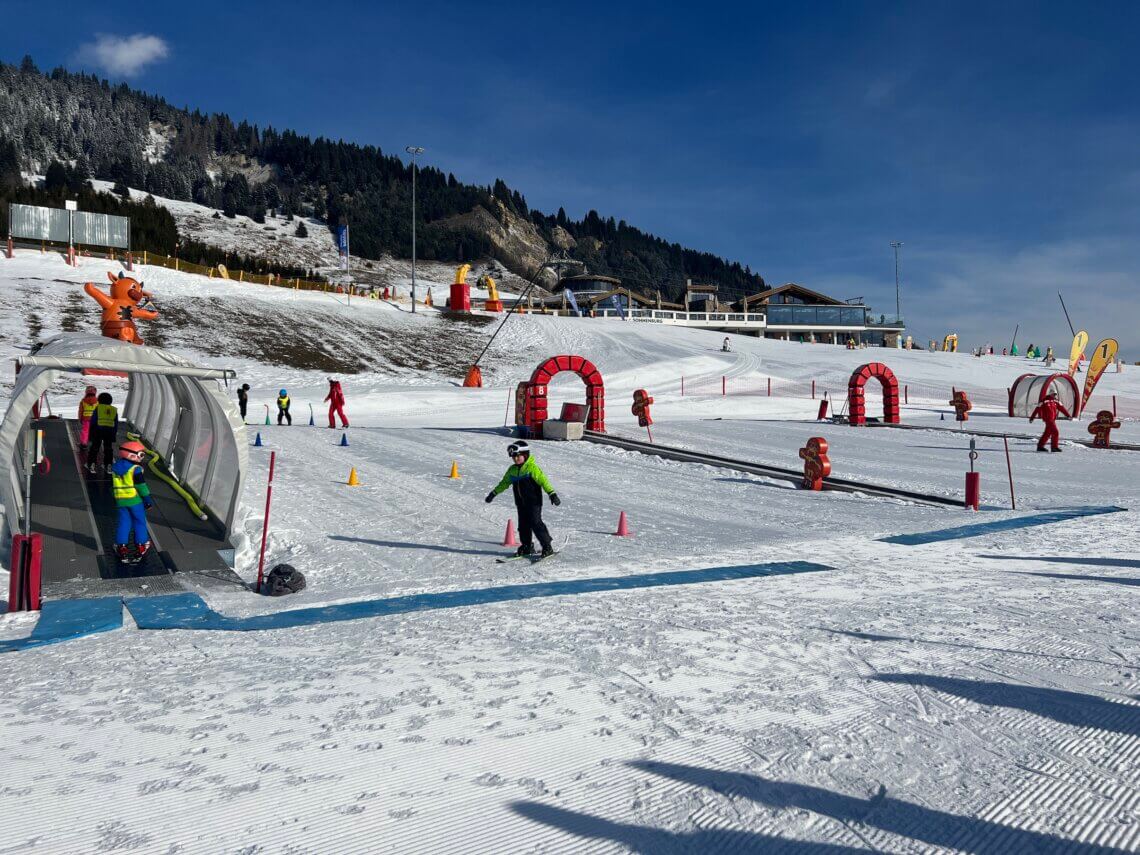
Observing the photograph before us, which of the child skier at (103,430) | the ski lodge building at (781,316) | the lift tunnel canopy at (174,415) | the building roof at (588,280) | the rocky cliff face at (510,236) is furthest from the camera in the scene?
the rocky cliff face at (510,236)

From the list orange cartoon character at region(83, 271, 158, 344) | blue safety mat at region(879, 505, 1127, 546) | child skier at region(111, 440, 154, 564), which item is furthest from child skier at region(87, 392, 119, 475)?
blue safety mat at region(879, 505, 1127, 546)

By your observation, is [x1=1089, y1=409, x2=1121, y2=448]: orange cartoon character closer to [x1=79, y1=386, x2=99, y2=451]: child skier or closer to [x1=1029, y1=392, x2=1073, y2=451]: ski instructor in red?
[x1=1029, y1=392, x2=1073, y2=451]: ski instructor in red

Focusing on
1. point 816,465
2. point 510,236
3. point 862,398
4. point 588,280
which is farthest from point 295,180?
point 816,465

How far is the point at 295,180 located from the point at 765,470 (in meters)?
170

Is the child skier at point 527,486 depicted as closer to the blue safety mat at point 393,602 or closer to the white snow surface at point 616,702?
the white snow surface at point 616,702

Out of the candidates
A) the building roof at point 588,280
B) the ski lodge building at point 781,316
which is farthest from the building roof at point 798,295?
the building roof at point 588,280

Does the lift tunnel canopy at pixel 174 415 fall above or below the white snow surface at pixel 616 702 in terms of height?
above

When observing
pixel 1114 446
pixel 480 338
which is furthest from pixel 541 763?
pixel 480 338

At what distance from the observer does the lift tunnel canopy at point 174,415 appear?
8.97 m

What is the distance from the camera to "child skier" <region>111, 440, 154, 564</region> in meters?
9.02

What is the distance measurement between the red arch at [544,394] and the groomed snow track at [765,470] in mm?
736

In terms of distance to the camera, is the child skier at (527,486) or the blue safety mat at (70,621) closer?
the blue safety mat at (70,621)

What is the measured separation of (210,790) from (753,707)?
324 cm

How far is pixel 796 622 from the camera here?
6766mm
